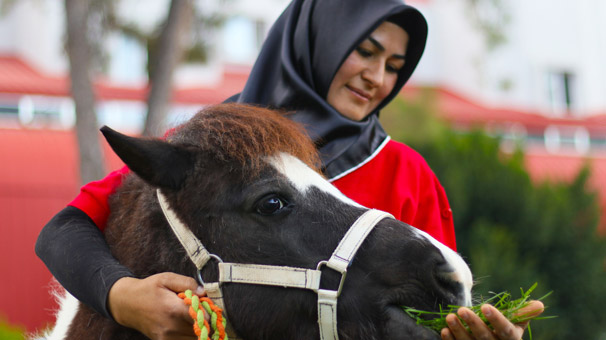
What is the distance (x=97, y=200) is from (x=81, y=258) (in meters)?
0.34

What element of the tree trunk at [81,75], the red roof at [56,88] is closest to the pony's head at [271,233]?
the tree trunk at [81,75]

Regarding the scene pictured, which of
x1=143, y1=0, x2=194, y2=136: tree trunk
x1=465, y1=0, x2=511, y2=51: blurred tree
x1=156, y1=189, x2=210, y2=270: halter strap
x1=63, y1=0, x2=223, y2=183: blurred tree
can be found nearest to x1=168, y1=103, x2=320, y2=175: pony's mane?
x1=156, y1=189, x2=210, y2=270: halter strap

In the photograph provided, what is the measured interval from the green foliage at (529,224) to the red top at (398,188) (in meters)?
5.18

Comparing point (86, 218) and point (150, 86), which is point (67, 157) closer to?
point (150, 86)

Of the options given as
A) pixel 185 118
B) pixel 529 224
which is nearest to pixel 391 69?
pixel 185 118

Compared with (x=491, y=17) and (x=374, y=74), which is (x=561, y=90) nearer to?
(x=491, y=17)

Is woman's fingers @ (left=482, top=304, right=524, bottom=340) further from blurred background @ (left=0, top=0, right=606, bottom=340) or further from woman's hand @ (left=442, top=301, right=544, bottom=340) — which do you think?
blurred background @ (left=0, top=0, right=606, bottom=340)

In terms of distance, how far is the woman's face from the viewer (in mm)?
2854

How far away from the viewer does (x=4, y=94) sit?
11453mm

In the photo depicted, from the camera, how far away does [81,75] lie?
7426 millimetres

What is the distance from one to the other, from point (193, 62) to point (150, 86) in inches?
74.4

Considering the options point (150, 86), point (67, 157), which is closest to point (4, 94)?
point (67, 157)

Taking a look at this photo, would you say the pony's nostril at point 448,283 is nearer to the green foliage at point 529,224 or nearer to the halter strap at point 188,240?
the halter strap at point 188,240

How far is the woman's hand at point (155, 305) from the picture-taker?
190 centimetres
